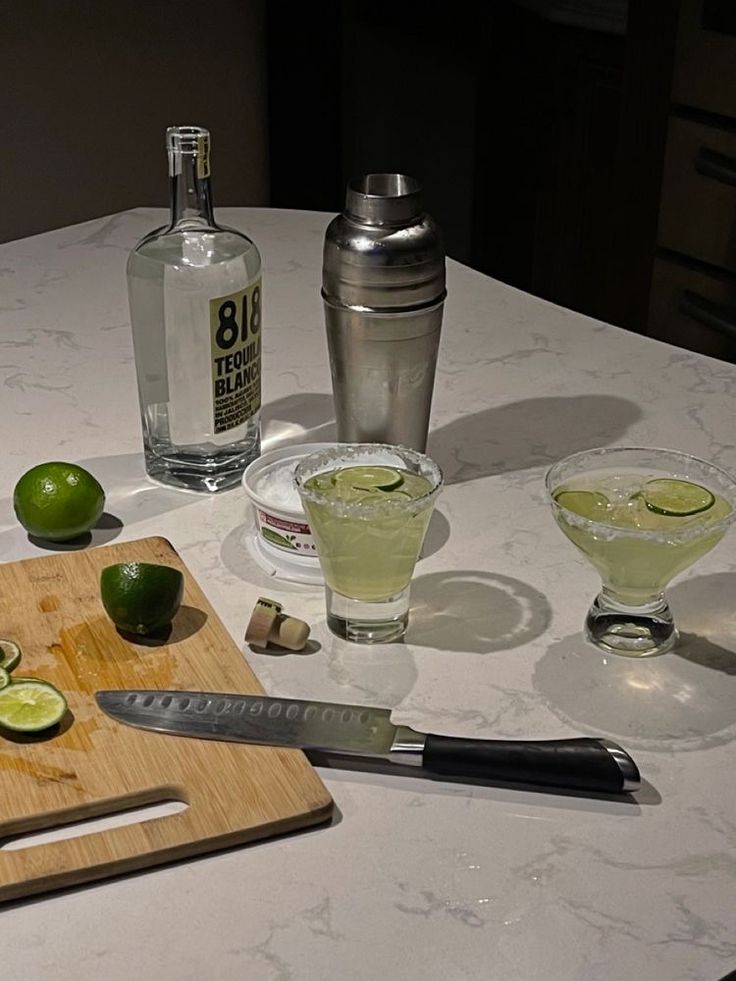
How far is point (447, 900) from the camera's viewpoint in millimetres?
773

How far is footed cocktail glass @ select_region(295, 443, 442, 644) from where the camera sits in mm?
971

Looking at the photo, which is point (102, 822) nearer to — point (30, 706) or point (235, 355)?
point (30, 706)

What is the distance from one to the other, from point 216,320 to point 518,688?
426 mm

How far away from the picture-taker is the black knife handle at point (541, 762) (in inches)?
33.3

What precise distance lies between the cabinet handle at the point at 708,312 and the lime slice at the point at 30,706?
203 cm

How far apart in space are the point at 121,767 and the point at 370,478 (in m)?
0.30

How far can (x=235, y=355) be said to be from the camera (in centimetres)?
120

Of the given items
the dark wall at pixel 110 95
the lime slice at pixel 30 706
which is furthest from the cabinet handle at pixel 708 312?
the lime slice at pixel 30 706

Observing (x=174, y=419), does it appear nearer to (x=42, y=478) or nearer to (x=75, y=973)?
(x=42, y=478)

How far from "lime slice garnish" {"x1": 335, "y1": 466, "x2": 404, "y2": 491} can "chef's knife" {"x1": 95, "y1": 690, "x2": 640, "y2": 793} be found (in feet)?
0.60

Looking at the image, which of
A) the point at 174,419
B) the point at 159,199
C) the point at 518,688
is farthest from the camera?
the point at 159,199

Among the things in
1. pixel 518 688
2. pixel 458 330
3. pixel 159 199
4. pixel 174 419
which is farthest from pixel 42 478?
pixel 159 199

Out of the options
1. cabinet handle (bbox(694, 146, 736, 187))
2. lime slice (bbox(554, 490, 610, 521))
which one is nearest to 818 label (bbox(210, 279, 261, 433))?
lime slice (bbox(554, 490, 610, 521))

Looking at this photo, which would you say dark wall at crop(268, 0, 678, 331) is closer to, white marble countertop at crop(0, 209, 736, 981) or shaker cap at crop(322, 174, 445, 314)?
white marble countertop at crop(0, 209, 736, 981)
